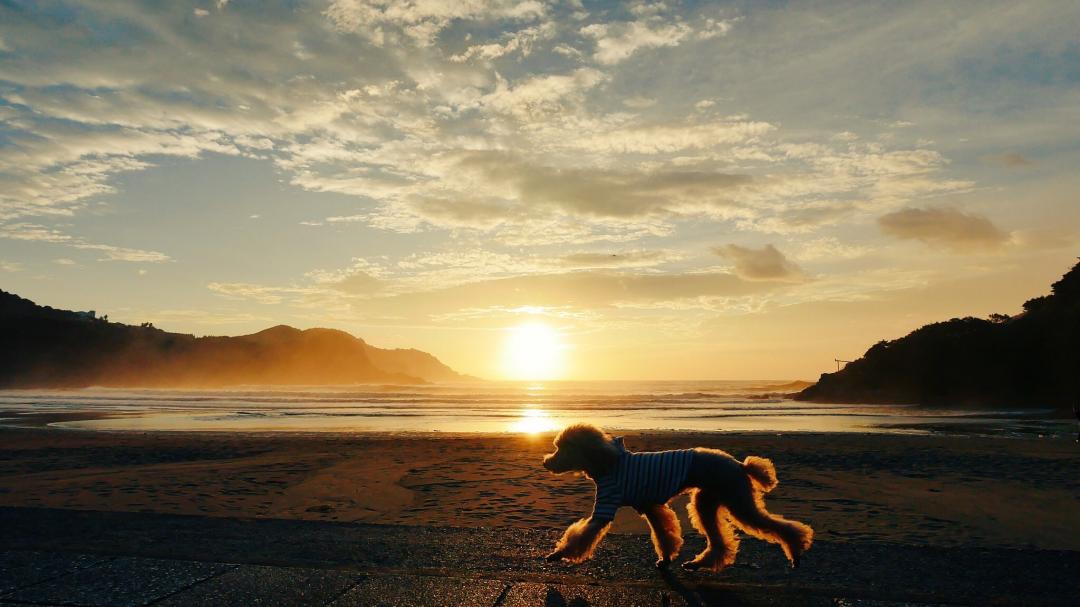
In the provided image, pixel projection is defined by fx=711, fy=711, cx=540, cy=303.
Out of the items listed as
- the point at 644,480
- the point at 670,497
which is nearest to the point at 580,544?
the point at 644,480

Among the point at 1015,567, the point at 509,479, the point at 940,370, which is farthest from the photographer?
the point at 940,370

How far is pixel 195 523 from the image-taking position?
7598mm

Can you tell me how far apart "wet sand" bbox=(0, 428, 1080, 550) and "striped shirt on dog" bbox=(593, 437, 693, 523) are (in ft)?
7.26

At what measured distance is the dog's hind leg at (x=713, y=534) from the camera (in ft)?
20.1

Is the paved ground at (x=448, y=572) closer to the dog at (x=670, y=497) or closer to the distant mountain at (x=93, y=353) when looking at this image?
the dog at (x=670, y=497)

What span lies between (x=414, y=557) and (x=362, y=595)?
1.13 meters

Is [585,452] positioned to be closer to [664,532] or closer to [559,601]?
[664,532]

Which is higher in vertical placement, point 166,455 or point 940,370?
point 940,370

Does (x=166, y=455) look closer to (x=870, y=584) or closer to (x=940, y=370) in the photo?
(x=870, y=584)

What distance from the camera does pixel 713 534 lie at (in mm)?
6230

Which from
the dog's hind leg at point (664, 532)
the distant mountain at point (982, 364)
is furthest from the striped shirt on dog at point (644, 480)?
the distant mountain at point (982, 364)

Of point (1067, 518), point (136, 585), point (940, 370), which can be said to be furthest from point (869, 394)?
point (136, 585)

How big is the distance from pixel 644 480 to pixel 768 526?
1.12 metres

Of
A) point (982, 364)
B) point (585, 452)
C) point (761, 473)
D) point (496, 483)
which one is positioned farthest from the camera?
point (982, 364)
